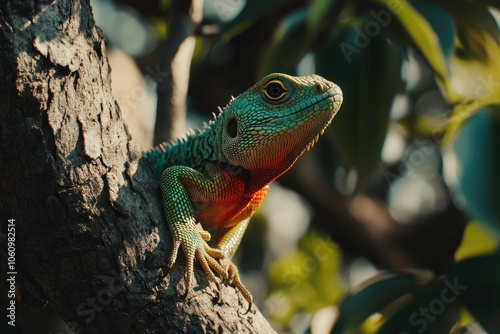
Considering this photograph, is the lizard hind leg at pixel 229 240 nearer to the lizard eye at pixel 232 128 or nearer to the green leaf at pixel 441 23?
the lizard eye at pixel 232 128

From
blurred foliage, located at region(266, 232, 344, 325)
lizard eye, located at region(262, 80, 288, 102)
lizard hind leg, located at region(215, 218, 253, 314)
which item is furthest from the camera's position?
blurred foliage, located at region(266, 232, 344, 325)

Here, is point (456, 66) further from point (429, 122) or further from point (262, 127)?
point (262, 127)

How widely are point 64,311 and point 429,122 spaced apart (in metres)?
5.99

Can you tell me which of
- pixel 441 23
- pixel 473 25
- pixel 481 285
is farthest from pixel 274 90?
pixel 473 25

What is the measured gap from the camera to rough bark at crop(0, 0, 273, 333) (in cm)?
275

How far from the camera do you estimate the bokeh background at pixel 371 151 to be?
14.8 ft

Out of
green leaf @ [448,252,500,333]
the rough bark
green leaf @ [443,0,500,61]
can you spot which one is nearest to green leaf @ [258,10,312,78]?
green leaf @ [443,0,500,61]

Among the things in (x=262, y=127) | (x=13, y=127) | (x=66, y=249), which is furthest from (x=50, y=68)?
(x=262, y=127)

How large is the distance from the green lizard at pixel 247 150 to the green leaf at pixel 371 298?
4.14ft

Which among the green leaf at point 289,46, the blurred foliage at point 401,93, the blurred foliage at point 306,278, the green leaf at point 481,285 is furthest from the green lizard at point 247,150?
the blurred foliage at point 306,278

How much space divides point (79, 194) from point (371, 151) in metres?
2.85

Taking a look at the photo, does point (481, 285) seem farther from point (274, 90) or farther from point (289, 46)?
point (289, 46)

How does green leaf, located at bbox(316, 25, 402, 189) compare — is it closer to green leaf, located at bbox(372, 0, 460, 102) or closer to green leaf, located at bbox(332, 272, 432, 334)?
green leaf, located at bbox(372, 0, 460, 102)

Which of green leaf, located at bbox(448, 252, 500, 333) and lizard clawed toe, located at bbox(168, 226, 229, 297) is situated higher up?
lizard clawed toe, located at bbox(168, 226, 229, 297)
